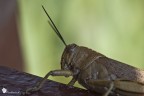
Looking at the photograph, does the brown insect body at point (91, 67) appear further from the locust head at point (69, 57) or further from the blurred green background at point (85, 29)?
the blurred green background at point (85, 29)

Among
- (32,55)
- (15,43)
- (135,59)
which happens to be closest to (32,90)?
(15,43)

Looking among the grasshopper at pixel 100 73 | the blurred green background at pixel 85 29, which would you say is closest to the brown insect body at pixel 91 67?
the grasshopper at pixel 100 73

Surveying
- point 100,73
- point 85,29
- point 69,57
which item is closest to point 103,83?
point 100,73

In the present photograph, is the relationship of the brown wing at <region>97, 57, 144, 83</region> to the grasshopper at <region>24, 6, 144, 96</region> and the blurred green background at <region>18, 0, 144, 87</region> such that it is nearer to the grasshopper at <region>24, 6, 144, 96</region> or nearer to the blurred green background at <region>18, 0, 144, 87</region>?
the grasshopper at <region>24, 6, 144, 96</region>

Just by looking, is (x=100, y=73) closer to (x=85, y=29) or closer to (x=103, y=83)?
(x=103, y=83)

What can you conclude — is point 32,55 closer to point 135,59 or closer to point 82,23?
point 82,23

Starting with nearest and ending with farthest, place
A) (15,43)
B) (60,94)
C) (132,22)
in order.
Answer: (60,94) < (15,43) < (132,22)

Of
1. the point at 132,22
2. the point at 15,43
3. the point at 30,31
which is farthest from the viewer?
the point at 132,22

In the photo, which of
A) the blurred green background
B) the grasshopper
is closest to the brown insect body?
the grasshopper
